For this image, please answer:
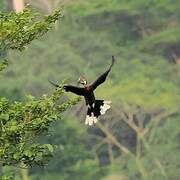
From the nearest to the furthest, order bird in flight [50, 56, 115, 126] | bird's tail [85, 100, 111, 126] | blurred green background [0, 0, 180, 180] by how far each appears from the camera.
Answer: bird in flight [50, 56, 115, 126], bird's tail [85, 100, 111, 126], blurred green background [0, 0, 180, 180]

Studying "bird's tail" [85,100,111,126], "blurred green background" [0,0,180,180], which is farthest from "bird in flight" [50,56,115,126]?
"blurred green background" [0,0,180,180]

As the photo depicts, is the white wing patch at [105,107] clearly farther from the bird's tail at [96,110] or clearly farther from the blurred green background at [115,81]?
the blurred green background at [115,81]

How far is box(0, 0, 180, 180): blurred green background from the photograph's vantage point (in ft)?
88.9

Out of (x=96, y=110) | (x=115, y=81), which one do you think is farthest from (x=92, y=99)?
(x=115, y=81)

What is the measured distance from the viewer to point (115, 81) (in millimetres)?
30141

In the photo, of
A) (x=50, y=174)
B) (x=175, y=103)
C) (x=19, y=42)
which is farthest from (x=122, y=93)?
(x=19, y=42)

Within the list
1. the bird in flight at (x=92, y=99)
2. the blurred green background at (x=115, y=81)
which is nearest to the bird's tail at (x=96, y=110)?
the bird in flight at (x=92, y=99)

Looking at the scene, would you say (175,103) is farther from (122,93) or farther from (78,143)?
(78,143)

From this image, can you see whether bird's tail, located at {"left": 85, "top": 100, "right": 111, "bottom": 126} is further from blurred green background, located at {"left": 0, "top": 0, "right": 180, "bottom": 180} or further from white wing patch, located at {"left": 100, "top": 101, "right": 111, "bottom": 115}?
blurred green background, located at {"left": 0, "top": 0, "right": 180, "bottom": 180}

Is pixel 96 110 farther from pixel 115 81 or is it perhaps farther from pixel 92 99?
pixel 115 81

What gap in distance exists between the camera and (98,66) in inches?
1221

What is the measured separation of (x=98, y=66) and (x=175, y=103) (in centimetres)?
349

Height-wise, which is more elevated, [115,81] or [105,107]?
[115,81]

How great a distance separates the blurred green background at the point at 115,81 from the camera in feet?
88.9
